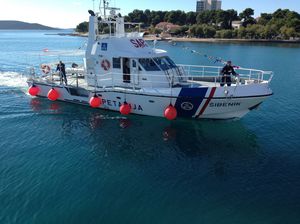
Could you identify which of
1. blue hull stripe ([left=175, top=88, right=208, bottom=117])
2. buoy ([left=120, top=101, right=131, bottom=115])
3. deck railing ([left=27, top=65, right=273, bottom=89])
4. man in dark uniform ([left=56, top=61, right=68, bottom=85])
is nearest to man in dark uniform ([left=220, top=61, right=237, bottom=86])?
deck railing ([left=27, top=65, right=273, bottom=89])

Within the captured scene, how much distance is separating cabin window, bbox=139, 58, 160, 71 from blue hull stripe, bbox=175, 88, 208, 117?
2.42 metres

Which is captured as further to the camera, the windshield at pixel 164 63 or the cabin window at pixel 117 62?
the cabin window at pixel 117 62

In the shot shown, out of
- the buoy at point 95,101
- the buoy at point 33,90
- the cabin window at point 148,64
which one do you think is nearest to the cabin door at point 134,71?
the cabin window at point 148,64

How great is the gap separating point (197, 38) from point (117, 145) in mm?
107350

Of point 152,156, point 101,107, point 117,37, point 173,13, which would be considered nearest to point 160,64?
point 117,37

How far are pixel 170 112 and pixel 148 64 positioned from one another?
3.26 metres

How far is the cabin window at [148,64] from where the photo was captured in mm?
17344

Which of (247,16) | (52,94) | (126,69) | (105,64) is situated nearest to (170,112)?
(126,69)

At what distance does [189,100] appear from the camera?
16.2 meters

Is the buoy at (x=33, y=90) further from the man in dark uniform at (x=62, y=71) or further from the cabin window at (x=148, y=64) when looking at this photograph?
the cabin window at (x=148, y=64)

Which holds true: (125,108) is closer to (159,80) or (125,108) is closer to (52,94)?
(159,80)

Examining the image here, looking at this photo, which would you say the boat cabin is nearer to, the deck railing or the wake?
the deck railing

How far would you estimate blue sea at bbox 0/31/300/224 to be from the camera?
388 inches

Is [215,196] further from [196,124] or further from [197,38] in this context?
[197,38]
